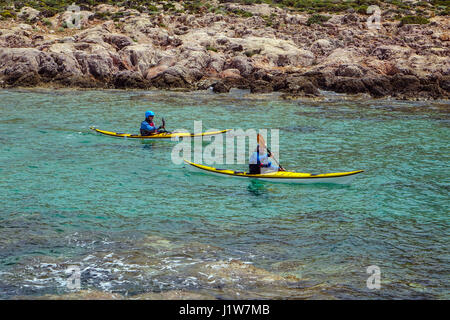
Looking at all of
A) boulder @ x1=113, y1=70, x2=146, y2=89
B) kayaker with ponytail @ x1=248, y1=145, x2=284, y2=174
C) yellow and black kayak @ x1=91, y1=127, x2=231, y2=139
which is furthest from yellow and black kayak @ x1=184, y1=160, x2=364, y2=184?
boulder @ x1=113, y1=70, x2=146, y2=89

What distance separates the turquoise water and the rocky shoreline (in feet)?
47.2

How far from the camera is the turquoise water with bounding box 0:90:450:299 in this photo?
25.9 ft

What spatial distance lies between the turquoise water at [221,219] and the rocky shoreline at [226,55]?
47.2 feet

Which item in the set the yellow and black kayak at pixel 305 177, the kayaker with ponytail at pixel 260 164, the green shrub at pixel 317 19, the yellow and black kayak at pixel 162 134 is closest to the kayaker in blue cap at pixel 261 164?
the kayaker with ponytail at pixel 260 164

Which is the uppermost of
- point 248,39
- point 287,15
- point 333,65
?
point 287,15

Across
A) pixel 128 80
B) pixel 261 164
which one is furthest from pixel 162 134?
pixel 128 80

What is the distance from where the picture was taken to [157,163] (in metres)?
17.0

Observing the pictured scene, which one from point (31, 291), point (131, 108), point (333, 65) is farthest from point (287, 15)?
point (31, 291)

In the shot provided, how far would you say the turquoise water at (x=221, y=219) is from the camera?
788cm

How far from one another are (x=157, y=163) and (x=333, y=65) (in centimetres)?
2632

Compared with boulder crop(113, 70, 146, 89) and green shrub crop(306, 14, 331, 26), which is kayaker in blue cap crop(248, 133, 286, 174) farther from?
green shrub crop(306, 14, 331, 26)

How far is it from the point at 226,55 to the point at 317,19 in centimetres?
1510

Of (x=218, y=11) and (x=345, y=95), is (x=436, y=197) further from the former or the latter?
(x=218, y=11)
